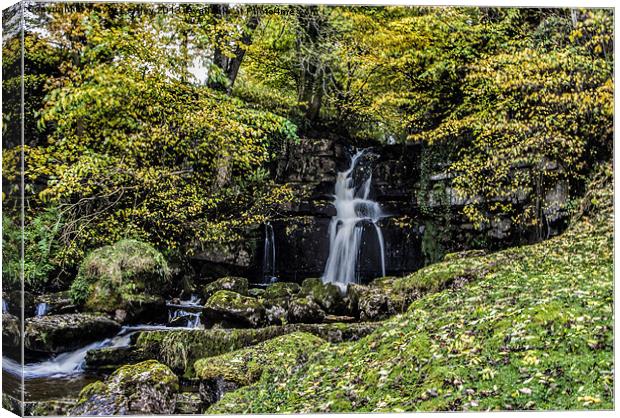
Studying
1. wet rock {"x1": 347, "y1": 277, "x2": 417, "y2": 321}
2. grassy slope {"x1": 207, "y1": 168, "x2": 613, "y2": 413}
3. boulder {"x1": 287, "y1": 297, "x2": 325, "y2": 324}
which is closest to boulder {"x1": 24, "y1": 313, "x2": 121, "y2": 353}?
grassy slope {"x1": 207, "y1": 168, "x2": 613, "y2": 413}

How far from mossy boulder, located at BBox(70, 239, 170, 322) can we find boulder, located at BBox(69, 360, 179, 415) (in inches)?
22.7

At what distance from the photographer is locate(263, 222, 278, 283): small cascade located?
251 inches

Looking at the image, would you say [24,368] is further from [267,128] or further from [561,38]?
[561,38]

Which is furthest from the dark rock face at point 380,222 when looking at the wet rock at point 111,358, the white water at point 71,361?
the wet rock at point 111,358

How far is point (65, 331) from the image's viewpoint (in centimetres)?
589

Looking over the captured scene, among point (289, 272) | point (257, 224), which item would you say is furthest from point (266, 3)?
point (289, 272)

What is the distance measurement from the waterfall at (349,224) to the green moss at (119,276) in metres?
1.79

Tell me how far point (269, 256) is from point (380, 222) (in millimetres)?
1274

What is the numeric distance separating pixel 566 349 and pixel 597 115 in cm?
269

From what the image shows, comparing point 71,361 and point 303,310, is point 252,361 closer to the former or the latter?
point 303,310

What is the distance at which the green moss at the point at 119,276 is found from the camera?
6.00 m

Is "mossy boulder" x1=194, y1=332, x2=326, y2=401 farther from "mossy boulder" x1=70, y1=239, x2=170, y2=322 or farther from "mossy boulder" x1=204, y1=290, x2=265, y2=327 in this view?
"mossy boulder" x1=70, y1=239, x2=170, y2=322

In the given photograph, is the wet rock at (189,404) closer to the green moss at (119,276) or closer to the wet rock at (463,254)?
the green moss at (119,276)

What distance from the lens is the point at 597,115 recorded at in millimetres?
6453
